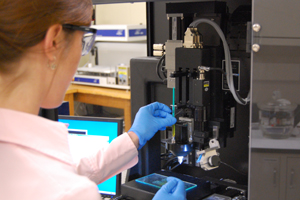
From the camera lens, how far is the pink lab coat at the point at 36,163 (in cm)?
62

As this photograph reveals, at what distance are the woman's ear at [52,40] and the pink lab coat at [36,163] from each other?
13 cm

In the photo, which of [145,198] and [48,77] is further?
[145,198]

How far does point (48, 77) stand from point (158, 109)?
643 mm

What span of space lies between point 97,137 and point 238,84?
2.23 feet

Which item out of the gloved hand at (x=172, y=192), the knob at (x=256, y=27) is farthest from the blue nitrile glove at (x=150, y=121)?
the knob at (x=256, y=27)

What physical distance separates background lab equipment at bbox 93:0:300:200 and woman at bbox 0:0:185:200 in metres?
0.44

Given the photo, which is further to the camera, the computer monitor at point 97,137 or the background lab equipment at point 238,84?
the computer monitor at point 97,137

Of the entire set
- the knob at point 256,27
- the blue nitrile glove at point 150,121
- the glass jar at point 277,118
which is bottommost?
the blue nitrile glove at point 150,121

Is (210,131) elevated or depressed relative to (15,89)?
depressed

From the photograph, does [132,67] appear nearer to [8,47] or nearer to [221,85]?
[221,85]

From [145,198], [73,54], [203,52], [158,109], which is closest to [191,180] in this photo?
[145,198]

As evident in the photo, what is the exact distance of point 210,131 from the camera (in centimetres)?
113

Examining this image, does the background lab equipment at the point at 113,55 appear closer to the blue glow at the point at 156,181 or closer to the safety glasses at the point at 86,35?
the blue glow at the point at 156,181

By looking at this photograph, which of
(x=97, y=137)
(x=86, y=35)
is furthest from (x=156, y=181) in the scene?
(x=86, y=35)
